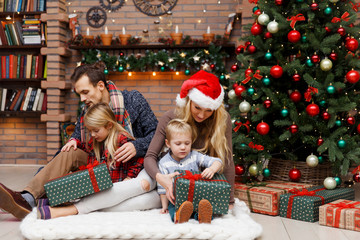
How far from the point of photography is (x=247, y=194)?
7.91 ft

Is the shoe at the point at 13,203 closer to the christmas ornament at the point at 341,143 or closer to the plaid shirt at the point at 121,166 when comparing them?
the plaid shirt at the point at 121,166

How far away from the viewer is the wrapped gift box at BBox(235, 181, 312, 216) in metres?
2.29

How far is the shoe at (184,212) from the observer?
1853 mm

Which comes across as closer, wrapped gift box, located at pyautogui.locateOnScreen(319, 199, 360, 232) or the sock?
wrapped gift box, located at pyautogui.locateOnScreen(319, 199, 360, 232)

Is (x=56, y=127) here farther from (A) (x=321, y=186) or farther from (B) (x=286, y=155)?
(A) (x=321, y=186)

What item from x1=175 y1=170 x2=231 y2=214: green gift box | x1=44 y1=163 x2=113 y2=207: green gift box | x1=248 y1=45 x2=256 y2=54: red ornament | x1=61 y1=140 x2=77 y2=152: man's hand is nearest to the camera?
x1=175 y1=170 x2=231 y2=214: green gift box

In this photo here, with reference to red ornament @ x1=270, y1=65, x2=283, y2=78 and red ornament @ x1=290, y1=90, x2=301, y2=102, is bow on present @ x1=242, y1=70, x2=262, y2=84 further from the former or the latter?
red ornament @ x1=290, y1=90, x2=301, y2=102

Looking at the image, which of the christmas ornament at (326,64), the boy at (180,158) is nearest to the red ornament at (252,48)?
the christmas ornament at (326,64)

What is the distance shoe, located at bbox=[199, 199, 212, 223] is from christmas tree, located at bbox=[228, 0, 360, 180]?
841 millimetres

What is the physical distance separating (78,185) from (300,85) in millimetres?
1795

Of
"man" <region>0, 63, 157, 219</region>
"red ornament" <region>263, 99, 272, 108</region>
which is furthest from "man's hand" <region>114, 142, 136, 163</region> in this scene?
"red ornament" <region>263, 99, 272, 108</region>

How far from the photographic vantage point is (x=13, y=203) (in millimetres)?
2012

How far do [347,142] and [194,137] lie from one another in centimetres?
105

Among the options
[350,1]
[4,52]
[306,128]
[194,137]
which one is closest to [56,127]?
[4,52]
